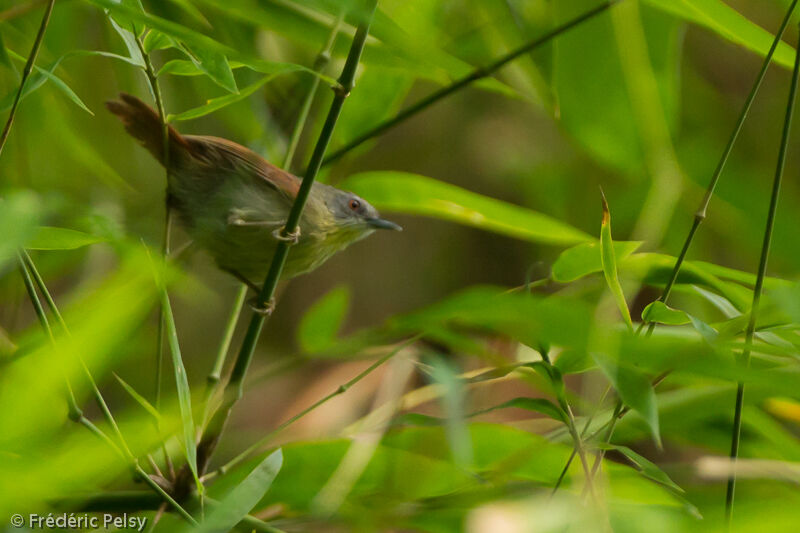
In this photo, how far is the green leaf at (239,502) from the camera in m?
0.78

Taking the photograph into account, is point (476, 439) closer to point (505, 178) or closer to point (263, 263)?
point (263, 263)

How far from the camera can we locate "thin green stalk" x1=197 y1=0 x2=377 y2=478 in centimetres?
103

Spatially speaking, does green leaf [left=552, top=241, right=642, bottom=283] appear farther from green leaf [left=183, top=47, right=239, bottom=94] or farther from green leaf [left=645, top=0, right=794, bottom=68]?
green leaf [left=183, top=47, right=239, bottom=94]

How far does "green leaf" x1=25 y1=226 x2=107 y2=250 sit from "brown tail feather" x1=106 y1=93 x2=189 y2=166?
2.47 ft

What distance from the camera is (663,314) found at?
98 centimetres

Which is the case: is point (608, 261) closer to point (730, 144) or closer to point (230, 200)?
point (730, 144)

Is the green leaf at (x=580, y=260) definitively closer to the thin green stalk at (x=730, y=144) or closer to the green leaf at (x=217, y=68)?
the thin green stalk at (x=730, y=144)

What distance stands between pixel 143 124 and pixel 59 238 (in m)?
0.87

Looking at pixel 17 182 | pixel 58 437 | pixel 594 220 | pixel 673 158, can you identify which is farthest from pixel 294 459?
pixel 594 220

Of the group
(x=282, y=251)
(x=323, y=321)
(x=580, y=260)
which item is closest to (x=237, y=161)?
(x=323, y=321)

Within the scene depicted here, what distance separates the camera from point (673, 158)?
1853 mm

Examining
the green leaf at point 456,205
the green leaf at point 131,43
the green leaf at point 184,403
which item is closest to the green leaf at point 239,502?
the green leaf at point 184,403

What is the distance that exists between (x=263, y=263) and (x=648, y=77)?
100 cm

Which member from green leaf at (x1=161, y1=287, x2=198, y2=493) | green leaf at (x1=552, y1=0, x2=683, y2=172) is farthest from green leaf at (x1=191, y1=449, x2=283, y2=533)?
green leaf at (x1=552, y1=0, x2=683, y2=172)
